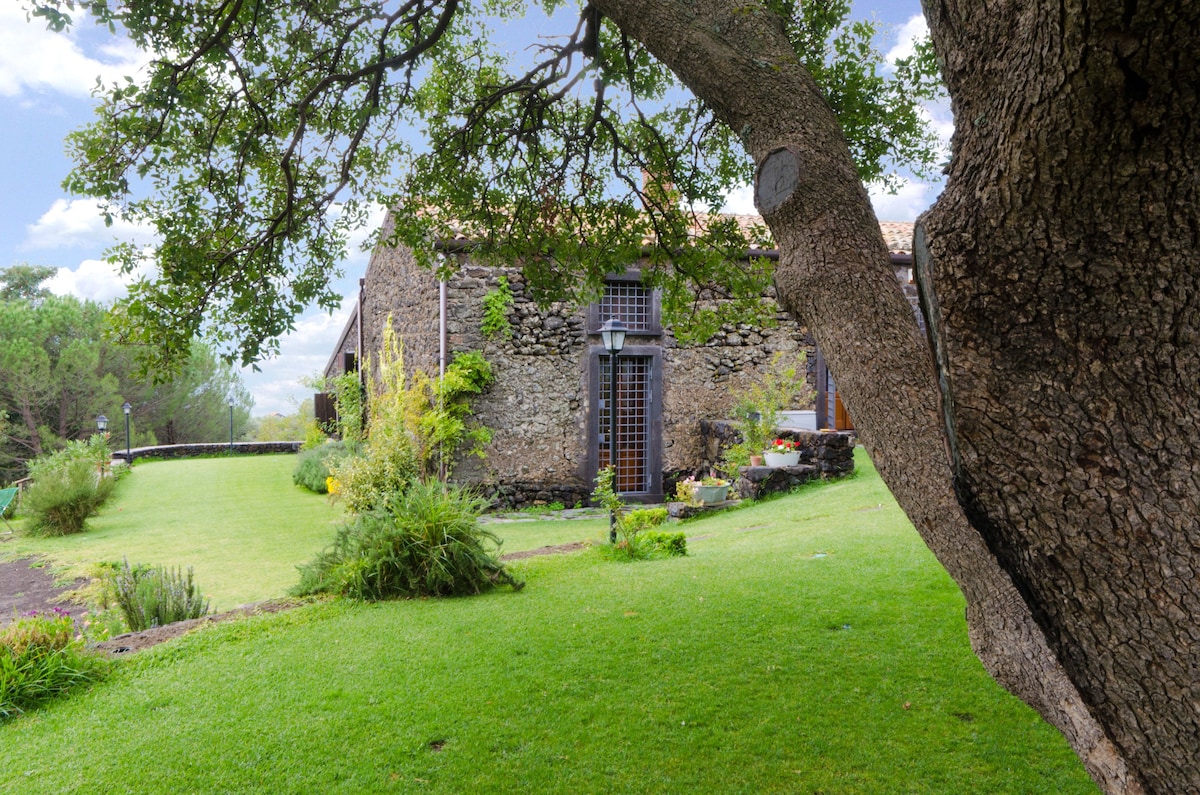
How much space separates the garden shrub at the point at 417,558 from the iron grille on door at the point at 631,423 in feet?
19.6

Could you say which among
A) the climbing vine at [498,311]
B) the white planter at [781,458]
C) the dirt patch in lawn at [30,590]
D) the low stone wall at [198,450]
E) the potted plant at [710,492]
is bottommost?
the dirt patch in lawn at [30,590]

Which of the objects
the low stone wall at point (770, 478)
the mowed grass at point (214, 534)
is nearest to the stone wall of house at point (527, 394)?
the low stone wall at point (770, 478)

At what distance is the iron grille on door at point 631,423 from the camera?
11.7 metres

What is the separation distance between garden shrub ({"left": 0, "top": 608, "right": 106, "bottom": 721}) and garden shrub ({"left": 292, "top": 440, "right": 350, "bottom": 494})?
28.8 feet

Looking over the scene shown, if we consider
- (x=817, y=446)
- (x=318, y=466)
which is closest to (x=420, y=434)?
(x=318, y=466)

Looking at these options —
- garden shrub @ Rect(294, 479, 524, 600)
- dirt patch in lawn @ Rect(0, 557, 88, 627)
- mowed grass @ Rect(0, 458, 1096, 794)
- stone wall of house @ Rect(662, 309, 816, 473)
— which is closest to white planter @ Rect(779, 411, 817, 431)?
stone wall of house @ Rect(662, 309, 816, 473)

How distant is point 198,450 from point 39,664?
22.6 m

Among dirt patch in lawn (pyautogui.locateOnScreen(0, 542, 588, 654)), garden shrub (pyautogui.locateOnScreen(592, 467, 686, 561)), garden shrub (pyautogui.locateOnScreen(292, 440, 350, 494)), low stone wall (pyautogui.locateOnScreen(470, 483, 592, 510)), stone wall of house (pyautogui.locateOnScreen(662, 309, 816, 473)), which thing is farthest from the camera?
garden shrub (pyautogui.locateOnScreen(292, 440, 350, 494))

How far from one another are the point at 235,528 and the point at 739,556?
7579mm

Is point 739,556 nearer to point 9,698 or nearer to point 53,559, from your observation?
point 9,698

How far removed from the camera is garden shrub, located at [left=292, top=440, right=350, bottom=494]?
13700 millimetres

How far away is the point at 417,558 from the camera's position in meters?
5.65

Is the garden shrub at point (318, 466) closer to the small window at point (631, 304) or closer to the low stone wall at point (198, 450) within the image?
the small window at point (631, 304)

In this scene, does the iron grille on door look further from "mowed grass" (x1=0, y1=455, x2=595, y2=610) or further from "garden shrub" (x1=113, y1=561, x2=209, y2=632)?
"garden shrub" (x1=113, y1=561, x2=209, y2=632)
